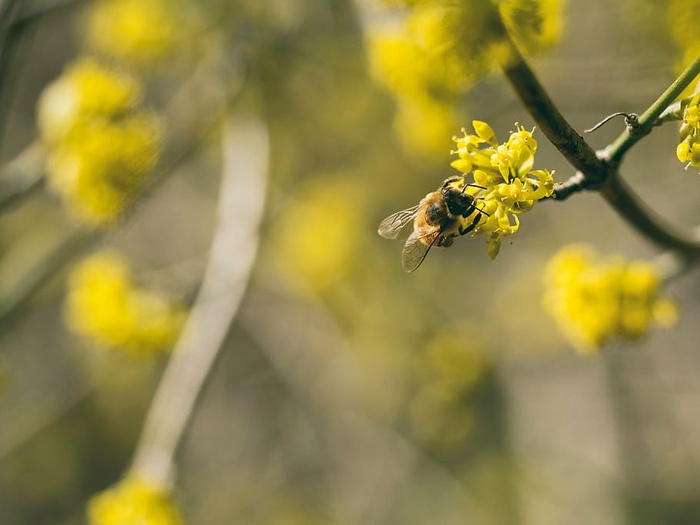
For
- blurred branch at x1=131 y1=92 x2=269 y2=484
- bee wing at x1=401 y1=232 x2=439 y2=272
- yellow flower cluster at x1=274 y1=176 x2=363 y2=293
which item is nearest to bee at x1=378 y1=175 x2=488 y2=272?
bee wing at x1=401 y1=232 x2=439 y2=272

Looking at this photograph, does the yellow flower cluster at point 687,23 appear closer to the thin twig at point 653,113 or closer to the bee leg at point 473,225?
the thin twig at point 653,113

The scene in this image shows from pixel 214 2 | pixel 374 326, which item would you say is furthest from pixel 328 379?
pixel 214 2

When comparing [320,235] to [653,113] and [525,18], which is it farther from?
Result: [653,113]

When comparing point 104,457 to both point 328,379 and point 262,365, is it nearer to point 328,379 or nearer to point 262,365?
point 262,365

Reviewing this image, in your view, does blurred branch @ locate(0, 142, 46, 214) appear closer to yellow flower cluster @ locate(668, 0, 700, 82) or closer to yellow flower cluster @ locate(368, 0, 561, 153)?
yellow flower cluster @ locate(368, 0, 561, 153)

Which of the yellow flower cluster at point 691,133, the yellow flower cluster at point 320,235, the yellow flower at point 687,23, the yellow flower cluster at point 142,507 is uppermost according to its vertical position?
the yellow flower cluster at point 691,133

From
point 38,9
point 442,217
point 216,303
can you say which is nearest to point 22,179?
point 38,9

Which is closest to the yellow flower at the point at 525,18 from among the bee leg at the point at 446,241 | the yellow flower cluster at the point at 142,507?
the bee leg at the point at 446,241
